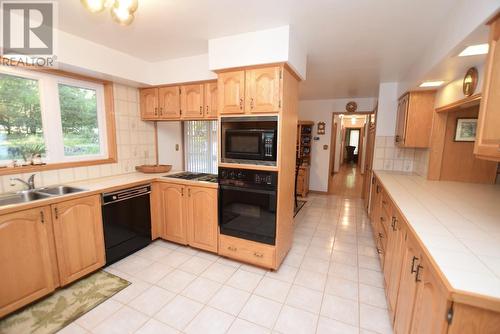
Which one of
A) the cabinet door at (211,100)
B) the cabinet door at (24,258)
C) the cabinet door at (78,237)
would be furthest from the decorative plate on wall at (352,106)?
the cabinet door at (24,258)

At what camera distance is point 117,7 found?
4.24 ft

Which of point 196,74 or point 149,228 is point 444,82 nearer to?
point 196,74

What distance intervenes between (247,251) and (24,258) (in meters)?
1.87

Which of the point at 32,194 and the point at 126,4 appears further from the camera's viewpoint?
the point at 32,194

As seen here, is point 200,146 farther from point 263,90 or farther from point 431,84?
point 431,84

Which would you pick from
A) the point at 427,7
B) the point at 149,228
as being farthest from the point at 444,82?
the point at 149,228

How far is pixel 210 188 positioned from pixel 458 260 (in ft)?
6.81

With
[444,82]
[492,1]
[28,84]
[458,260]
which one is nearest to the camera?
[458,260]

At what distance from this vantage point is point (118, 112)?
2.93 m

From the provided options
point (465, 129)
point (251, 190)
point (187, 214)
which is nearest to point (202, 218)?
point (187, 214)

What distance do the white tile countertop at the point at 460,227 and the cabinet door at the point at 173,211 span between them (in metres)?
2.27

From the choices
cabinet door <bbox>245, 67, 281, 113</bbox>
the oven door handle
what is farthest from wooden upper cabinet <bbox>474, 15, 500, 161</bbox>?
the oven door handle

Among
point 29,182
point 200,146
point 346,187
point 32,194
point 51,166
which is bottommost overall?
point 346,187

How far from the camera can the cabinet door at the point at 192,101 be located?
9.04ft
